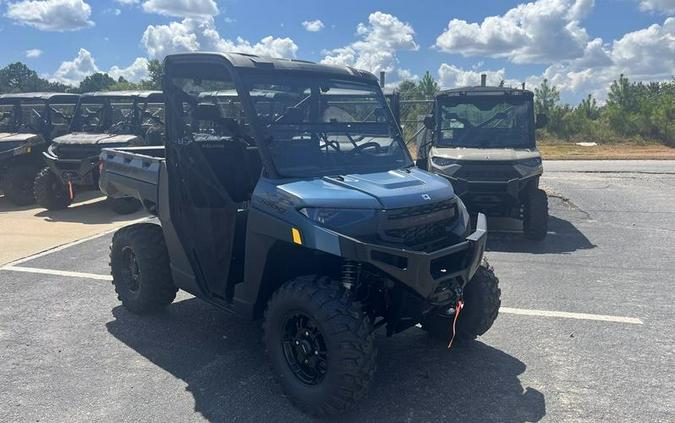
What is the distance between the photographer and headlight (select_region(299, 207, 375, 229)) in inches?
136

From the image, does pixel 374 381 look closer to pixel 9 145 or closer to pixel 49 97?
pixel 9 145

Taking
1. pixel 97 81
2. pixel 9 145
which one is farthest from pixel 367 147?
pixel 97 81

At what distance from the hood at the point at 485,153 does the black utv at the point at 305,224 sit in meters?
4.11

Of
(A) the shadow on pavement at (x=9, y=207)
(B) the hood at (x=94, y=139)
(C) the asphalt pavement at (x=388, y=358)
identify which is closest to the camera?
(C) the asphalt pavement at (x=388, y=358)

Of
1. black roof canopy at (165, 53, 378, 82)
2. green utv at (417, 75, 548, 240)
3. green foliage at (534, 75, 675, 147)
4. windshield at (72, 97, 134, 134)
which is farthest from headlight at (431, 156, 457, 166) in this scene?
green foliage at (534, 75, 675, 147)

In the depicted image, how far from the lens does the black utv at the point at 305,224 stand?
3.45m

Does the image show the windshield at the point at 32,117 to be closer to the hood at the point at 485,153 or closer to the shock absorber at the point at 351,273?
the hood at the point at 485,153

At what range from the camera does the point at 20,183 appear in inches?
454

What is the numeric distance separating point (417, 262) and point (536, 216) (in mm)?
5491

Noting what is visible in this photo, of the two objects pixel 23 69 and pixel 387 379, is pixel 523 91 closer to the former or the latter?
pixel 387 379

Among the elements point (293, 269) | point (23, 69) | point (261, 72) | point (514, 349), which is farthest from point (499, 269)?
point (23, 69)

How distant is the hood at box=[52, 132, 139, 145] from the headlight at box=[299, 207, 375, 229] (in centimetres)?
829

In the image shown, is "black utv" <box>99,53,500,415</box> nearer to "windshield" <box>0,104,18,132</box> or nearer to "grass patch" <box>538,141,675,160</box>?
"windshield" <box>0,104,18,132</box>

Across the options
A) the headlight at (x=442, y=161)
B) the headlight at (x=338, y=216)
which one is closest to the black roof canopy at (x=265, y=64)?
the headlight at (x=338, y=216)
